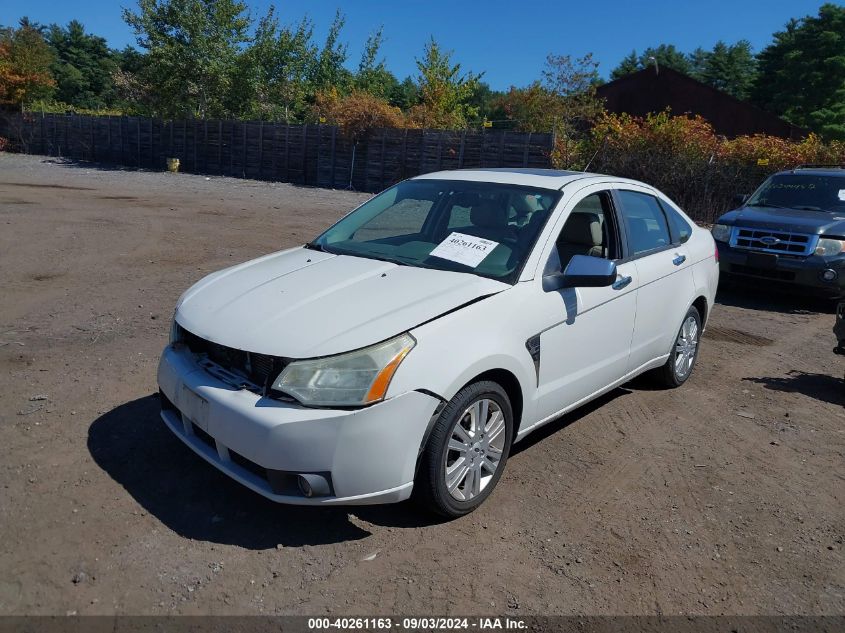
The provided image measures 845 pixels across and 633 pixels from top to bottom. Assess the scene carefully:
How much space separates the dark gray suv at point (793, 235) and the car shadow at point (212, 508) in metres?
6.86

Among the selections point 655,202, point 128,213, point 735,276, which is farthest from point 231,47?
point 655,202

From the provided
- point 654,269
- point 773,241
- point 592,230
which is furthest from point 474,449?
point 773,241

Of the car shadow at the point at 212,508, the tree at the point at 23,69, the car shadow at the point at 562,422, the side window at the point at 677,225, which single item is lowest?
the car shadow at the point at 212,508

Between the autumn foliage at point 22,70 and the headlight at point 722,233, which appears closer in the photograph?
the headlight at point 722,233

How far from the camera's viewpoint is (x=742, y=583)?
10.0ft

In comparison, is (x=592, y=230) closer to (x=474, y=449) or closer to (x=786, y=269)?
(x=474, y=449)

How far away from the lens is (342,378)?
295cm

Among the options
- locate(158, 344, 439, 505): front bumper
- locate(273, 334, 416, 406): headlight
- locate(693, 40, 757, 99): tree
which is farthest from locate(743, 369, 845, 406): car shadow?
locate(693, 40, 757, 99): tree

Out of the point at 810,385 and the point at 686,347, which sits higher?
the point at 686,347

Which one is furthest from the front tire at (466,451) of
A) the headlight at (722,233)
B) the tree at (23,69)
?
the tree at (23,69)

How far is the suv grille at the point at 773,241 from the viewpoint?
843 cm

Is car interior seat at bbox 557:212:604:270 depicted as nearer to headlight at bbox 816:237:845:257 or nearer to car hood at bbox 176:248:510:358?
car hood at bbox 176:248:510:358

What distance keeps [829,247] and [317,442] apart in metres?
7.86

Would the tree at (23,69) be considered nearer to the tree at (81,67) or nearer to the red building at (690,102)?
the tree at (81,67)
